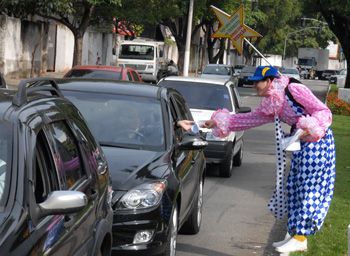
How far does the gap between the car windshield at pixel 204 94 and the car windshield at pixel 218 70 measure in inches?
1070

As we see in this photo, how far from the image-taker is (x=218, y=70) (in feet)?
138

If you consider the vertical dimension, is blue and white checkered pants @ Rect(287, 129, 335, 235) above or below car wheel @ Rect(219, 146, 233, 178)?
above

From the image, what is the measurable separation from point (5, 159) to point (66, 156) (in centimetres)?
73

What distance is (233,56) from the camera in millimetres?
97125

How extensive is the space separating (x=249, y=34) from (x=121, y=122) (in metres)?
9.27

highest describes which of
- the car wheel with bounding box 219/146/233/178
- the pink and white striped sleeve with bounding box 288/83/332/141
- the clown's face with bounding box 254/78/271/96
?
the clown's face with bounding box 254/78/271/96

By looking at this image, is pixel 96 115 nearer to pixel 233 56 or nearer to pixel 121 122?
pixel 121 122

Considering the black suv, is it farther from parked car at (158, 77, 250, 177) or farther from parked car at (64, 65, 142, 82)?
parked car at (64, 65, 142, 82)

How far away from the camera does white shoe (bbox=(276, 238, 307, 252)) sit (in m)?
7.24

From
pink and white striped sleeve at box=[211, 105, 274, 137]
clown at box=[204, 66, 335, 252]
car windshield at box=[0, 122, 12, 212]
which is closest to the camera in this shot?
car windshield at box=[0, 122, 12, 212]

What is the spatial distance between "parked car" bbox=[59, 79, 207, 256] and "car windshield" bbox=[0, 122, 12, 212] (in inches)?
90.8

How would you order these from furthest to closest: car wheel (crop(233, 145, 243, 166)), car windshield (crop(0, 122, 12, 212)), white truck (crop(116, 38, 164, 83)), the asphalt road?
white truck (crop(116, 38, 164, 83)) → car wheel (crop(233, 145, 243, 166)) → the asphalt road → car windshield (crop(0, 122, 12, 212))

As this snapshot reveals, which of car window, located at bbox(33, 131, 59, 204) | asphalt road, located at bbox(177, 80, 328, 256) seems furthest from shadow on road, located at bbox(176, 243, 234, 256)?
car window, located at bbox(33, 131, 59, 204)

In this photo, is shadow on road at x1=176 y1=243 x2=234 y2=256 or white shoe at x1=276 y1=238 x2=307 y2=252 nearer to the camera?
white shoe at x1=276 y1=238 x2=307 y2=252
